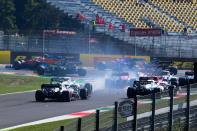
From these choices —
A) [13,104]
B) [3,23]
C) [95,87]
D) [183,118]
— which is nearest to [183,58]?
[95,87]

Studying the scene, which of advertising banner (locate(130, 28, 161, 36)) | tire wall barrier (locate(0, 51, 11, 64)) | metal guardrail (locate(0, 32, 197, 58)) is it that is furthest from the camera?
tire wall barrier (locate(0, 51, 11, 64))

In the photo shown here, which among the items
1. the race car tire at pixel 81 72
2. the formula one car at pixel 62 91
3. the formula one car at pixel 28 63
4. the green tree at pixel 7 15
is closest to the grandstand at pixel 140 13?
the formula one car at pixel 28 63

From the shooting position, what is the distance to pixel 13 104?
3272cm

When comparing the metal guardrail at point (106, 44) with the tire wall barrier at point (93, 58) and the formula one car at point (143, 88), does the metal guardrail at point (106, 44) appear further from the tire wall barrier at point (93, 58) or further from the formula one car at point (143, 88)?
the formula one car at point (143, 88)

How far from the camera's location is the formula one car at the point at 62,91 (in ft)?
112

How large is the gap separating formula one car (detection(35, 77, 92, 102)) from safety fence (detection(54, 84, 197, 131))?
19.5 m

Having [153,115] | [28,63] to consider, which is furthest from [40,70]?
[153,115]

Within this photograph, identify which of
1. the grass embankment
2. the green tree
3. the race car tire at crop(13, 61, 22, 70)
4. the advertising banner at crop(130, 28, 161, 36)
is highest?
the green tree

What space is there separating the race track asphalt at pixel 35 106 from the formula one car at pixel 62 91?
14.0 inches

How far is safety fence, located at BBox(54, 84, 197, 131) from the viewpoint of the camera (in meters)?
12.5

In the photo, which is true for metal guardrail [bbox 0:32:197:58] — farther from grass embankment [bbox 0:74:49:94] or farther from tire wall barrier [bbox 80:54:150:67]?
grass embankment [bbox 0:74:49:94]

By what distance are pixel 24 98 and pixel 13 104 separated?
4.00 meters

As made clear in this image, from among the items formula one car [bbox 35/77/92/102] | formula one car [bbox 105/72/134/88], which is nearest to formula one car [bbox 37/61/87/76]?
formula one car [bbox 105/72/134/88]

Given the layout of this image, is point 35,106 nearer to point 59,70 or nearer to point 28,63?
point 59,70
